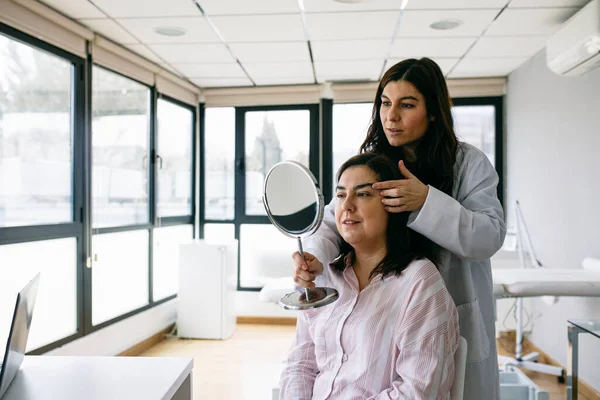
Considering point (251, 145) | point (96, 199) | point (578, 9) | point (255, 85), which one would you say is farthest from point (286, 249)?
point (578, 9)

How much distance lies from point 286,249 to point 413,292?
413cm

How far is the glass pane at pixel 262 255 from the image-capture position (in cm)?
523

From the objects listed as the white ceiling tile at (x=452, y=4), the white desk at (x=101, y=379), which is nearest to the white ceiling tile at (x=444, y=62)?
the white ceiling tile at (x=452, y=4)

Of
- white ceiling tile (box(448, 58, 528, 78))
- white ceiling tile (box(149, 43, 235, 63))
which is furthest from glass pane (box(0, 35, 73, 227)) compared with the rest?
white ceiling tile (box(448, 58, 528, 78))

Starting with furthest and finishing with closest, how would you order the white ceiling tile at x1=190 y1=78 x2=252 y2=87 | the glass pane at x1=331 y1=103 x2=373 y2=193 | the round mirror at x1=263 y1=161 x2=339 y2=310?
the glass pane at x1=331 y1=103 x2=373 y2=193, the white ceiling tile at x1=190 y1=78 x2=252 y2=87, the round mirror at x1=263 y1=161 x2=339 y2=310

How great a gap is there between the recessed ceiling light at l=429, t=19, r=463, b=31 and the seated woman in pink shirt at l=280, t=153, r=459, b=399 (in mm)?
2305

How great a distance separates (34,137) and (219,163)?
2.50 meters

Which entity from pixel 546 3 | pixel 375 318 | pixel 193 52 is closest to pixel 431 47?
pixel 546 3

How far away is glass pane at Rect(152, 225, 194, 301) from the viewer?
4562mm

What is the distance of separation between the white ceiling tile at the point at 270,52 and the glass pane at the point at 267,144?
116 cm

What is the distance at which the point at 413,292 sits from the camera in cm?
113

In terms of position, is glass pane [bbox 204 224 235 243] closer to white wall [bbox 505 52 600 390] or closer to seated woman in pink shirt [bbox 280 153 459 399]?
white wall [bbox 505 52 600 390]

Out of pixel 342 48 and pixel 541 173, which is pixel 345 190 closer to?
pixel 342 48

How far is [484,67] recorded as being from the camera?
171 inches
